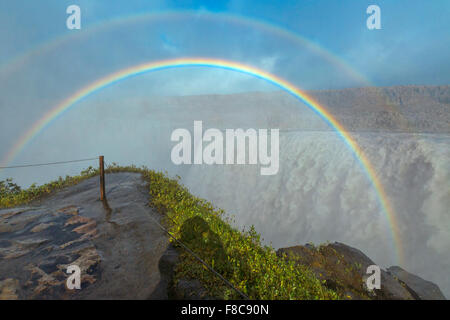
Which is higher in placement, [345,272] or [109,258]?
[109,258]

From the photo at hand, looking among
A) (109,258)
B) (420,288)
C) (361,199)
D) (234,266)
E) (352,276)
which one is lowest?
(420,288)

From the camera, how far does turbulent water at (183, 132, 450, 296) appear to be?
12.0 metres

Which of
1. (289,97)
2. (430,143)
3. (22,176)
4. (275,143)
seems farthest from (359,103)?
(22,176)

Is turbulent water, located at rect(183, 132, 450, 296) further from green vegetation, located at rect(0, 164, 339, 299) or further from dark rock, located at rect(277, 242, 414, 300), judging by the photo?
green vegetation, located at rect(0, 164, 339, 299)

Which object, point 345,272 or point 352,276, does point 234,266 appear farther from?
point 352,276

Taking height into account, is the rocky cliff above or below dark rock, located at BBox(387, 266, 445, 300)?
above

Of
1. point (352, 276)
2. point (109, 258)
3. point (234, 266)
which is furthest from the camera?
point (352, 276)

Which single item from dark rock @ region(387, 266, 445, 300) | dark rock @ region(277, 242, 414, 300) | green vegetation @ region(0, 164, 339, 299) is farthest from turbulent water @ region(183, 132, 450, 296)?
green vegetation @ region(0, 164, 339, 299)

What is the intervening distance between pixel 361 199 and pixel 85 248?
59.6 feet

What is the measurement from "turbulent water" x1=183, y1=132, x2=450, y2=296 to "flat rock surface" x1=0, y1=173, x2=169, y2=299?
13.9 metres

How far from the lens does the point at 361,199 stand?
15.9m

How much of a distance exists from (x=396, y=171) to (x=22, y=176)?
12709 cm

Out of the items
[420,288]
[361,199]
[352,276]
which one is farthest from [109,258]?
[361,199]
